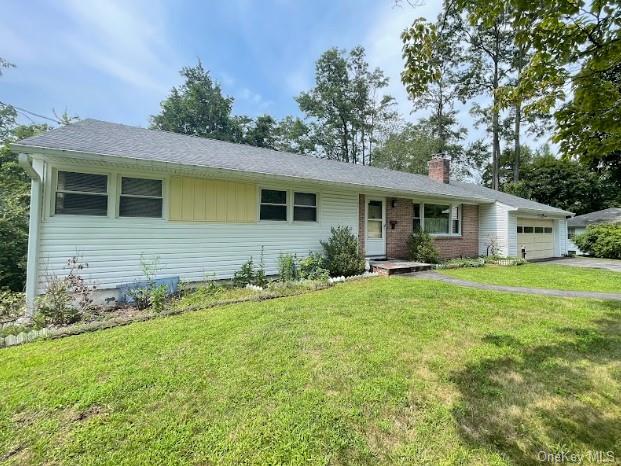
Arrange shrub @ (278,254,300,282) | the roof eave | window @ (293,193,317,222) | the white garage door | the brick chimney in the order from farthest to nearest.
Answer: the brick chimney, the white garage door, window @ (293,193,317,222), shrub @ (278,254,300,282), the roof eave

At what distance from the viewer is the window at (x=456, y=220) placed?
14.1 metres

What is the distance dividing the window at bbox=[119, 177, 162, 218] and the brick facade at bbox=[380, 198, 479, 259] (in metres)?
6.77

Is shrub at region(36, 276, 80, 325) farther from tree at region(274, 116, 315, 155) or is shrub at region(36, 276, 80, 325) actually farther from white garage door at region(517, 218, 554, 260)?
tree at region(274, 116, 315, 155)

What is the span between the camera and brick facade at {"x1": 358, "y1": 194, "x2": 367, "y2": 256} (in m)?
10.8

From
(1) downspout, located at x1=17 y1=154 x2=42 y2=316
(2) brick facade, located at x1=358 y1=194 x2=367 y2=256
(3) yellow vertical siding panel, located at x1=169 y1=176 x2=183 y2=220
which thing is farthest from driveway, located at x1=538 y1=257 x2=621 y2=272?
(1) downspout, located at x1=17 y1=154 x2=42 y2=316

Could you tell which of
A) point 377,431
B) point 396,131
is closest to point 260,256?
point 377,431

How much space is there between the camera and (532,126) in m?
27.2

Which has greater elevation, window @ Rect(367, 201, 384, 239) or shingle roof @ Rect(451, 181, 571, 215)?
shingle roof @ Rect(451, 181, 571, 215)


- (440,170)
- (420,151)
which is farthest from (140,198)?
(420,151)

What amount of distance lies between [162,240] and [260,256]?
2625 mm

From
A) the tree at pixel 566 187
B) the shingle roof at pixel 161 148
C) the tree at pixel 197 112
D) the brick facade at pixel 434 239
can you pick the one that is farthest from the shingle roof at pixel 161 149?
the tree at pixel 197 112

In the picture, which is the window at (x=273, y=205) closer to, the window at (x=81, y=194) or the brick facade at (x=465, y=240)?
the window at (x=81, y=194)

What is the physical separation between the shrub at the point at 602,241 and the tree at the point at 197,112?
3133 centimetres

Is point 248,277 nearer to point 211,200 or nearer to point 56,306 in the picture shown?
point 211,200
